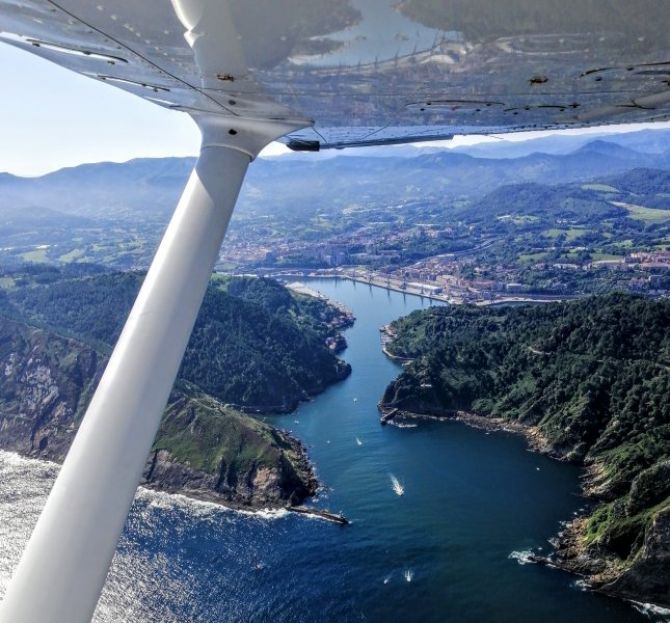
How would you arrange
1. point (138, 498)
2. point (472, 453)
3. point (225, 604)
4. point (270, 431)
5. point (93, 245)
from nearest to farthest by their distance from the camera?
1. point (225, 604)
2. point (138, 498)
3. point (472, 453)
4. point (270, 431)
5. point (93, 245)

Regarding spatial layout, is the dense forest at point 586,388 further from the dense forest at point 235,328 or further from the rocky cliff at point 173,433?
the rocky cliff at point 173,433

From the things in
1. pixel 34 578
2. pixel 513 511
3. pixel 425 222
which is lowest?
pixel 513 511

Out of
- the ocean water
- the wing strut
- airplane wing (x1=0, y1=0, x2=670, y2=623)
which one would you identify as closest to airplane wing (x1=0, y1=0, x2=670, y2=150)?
airplane wing (x1=0, y1=0, x2=670, y2=623)

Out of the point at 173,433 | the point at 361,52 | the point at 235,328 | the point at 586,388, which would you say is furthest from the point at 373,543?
the point at 235,328

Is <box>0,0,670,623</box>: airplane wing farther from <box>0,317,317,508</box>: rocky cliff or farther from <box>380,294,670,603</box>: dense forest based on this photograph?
<box>0,317,317,508</box>: rocky cliff

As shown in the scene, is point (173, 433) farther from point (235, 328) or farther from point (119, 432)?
point (119, 432)

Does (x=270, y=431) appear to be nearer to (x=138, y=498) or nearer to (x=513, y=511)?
(x=138, y=498)

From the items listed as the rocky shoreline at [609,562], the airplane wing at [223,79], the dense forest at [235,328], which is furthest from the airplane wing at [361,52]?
the dense forest at [235,328]

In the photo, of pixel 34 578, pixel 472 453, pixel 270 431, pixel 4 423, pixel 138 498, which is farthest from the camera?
pixel 4 423

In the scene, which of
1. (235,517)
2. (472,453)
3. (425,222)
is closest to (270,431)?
(235,517)
